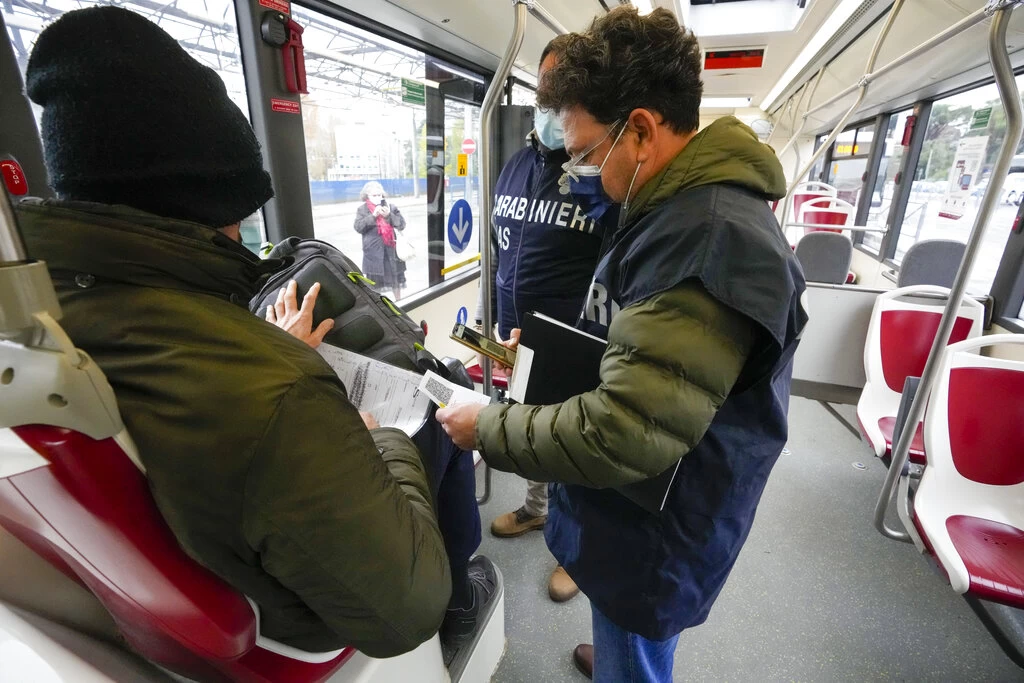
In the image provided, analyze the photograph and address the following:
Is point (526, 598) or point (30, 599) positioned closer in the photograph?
point (30, 599)

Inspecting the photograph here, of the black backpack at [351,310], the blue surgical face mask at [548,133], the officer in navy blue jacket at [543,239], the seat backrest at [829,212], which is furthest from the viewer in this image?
the seat backrest at [829,212]

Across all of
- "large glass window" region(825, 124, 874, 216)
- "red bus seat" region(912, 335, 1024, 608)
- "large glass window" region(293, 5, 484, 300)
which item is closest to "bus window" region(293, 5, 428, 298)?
"large glass window" region(293, 5, 484, 300)

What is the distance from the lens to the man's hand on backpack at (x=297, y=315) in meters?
1.11

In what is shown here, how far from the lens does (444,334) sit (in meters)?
3.42

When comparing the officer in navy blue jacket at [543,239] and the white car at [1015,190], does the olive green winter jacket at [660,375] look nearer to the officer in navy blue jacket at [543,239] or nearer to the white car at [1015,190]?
the officer in navy blue jacket at [543,239]

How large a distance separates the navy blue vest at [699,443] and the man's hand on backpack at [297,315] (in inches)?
24.0

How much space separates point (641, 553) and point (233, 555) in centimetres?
73

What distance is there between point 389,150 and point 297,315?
1.96 m

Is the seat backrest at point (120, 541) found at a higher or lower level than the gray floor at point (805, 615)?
higher

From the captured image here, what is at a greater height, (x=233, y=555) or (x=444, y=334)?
(x=233, y=555)

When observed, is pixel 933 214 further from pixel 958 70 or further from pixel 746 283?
pixel 746 283

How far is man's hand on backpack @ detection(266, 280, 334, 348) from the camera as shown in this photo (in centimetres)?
111

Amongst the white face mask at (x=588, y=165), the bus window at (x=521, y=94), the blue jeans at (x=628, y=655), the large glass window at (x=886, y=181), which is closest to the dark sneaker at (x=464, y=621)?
the blue jeans at (x=628, y=655)

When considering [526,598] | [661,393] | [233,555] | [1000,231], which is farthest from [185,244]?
[1000,231]
